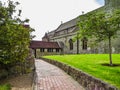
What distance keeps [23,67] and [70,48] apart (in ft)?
127

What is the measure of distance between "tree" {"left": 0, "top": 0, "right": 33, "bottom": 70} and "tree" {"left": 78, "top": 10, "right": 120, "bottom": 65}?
488 cm

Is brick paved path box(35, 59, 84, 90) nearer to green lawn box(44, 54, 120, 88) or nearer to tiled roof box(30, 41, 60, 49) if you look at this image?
green lawn box(44, 54, 120, 88)

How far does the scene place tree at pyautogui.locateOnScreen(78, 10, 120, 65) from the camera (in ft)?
56.7

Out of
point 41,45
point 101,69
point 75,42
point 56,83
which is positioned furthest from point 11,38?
point 41,45

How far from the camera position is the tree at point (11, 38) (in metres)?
15.8

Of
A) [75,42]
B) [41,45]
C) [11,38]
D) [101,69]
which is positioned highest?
[75,42]

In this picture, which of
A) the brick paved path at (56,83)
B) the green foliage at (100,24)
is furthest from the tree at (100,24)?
the brick paved path at (56,83)

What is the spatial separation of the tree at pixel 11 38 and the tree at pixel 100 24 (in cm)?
488

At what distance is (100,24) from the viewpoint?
17.4 metres

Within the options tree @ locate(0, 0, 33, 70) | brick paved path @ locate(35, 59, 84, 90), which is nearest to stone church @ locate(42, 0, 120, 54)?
tree @ locate(0, 0, 33, 70)

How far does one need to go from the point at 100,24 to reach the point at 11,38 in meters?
7.20

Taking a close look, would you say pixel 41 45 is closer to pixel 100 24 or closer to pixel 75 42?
pixel 75 42

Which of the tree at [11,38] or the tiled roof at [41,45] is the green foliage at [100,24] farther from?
the tiled roof at [41,45]

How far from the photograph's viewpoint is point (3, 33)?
15.8 meters
